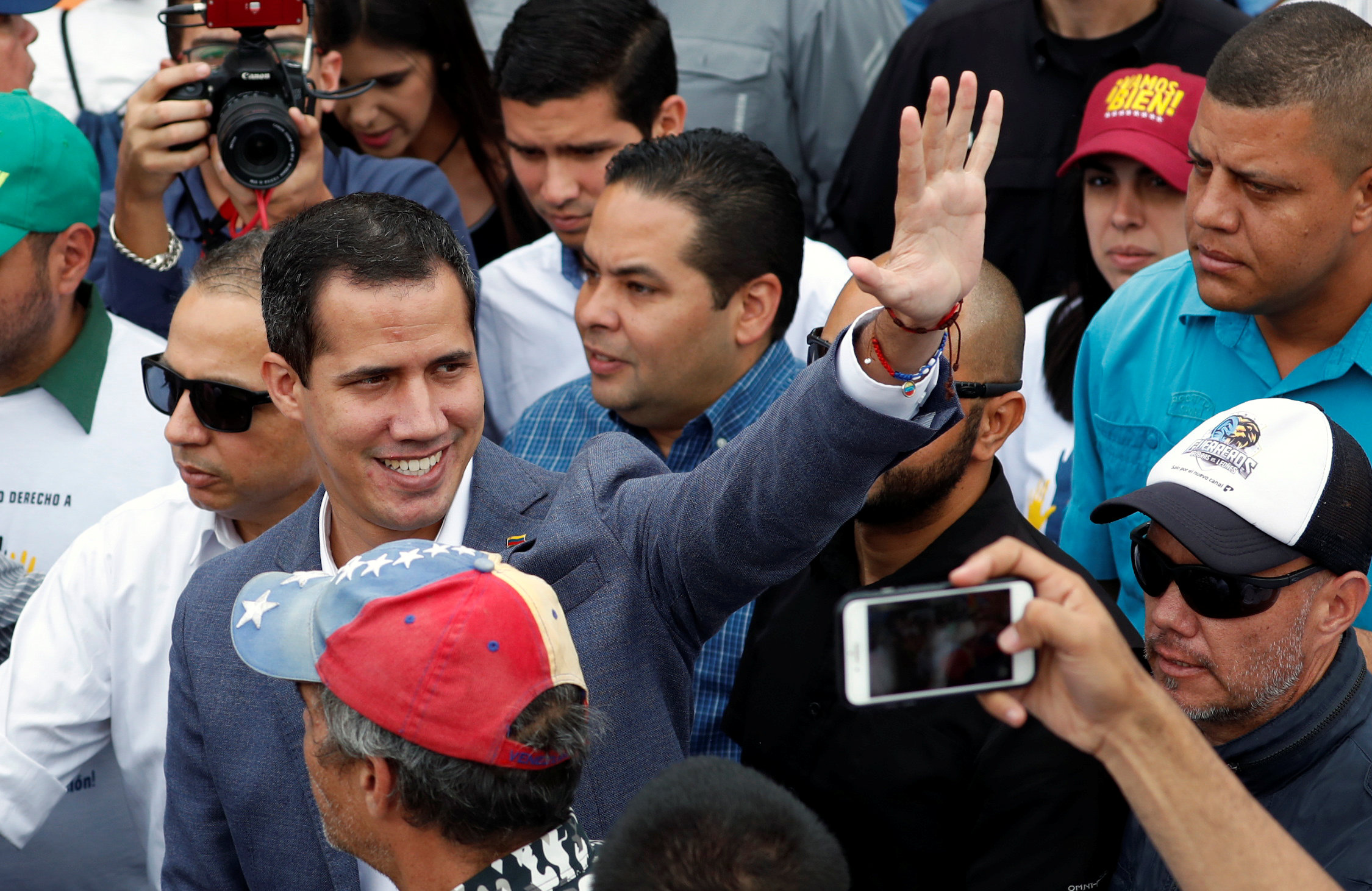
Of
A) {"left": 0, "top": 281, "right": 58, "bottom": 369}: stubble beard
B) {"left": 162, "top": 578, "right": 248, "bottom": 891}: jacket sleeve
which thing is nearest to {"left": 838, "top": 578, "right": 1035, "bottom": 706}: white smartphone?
{"left": 162, "top": 578, "right": 248, "bottom": 891}: jacket sleeve

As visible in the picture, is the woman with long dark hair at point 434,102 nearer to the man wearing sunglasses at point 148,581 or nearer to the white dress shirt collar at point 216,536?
the man wearing sunglasses at point 148,581

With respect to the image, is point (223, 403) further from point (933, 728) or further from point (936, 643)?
point (936, 643)

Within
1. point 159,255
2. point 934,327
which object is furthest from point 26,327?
point 934,327

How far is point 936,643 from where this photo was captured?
65.8 inches

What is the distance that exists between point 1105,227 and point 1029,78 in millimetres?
670

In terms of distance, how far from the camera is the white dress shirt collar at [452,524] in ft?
8.33

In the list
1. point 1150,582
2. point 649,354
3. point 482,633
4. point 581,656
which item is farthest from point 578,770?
point 649,354

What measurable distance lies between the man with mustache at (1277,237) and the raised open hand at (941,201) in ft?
3.90

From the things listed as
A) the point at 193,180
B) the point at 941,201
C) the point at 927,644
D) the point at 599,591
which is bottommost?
the point at 193,180

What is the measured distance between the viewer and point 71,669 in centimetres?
289

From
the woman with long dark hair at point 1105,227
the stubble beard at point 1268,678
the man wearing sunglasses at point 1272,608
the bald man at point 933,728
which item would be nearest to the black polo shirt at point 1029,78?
the woman with long dark hair at point 1105,227

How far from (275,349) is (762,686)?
1.21 meters

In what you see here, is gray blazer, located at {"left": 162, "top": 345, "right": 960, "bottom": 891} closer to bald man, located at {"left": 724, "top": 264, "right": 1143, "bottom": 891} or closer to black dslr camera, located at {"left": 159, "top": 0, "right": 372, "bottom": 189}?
bald man, located at {"left": 724, "top": 264, "right": 1143, "bottom": 891}

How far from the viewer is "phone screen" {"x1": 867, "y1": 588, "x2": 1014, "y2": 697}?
1658 mm
